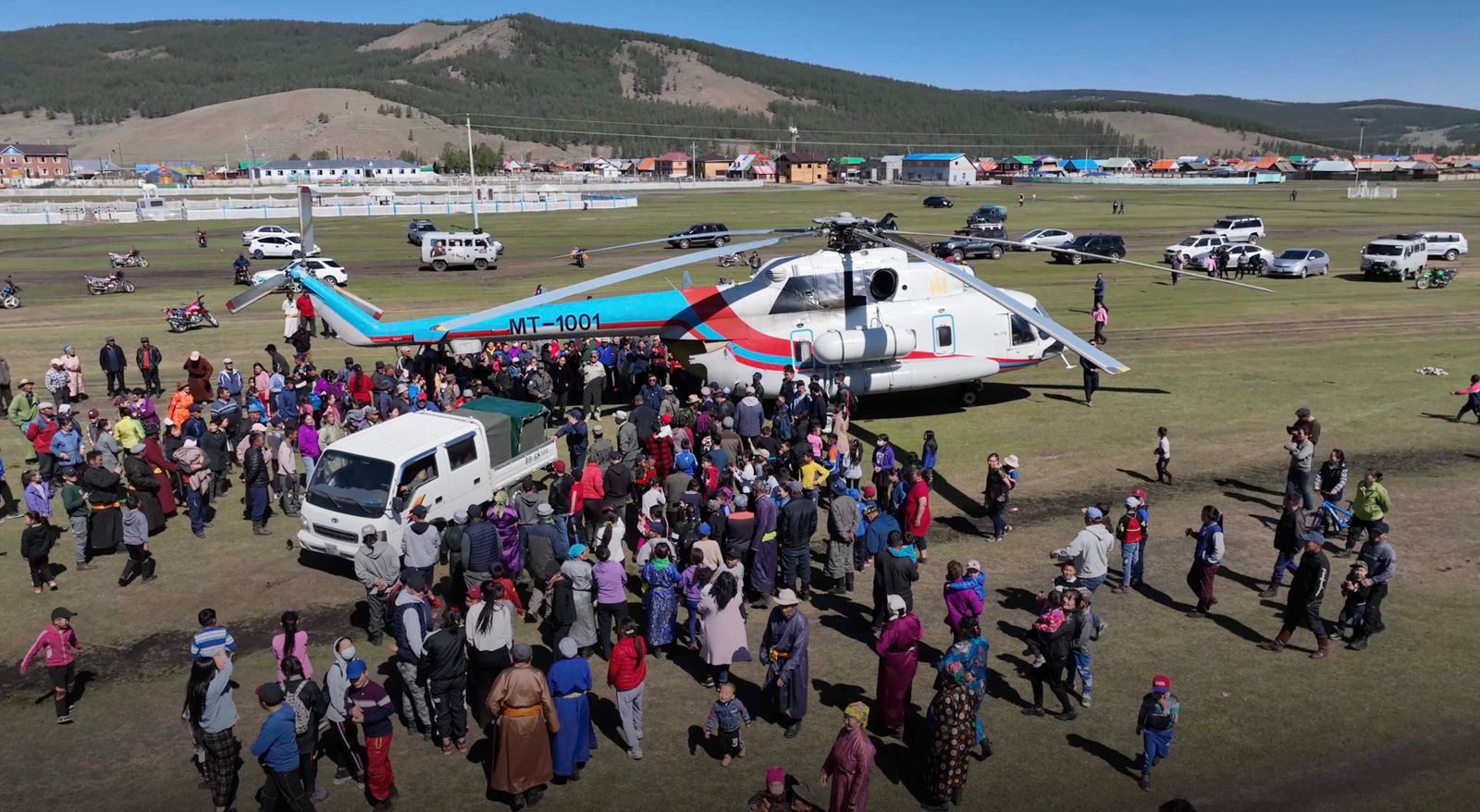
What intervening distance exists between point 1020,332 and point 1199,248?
26.8 metres

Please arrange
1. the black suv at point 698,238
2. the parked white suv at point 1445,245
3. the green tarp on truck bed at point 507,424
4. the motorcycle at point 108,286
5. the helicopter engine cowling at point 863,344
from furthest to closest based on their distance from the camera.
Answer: the black suv at point 698,238 → the parked white suv at point 1445,245 → the motorcycle at point 108,286 → the helicopter engine cowling at point 863,344 → the green tarp on truck bed at point 507,424

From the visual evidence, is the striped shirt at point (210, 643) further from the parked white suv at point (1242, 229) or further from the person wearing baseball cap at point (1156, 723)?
the parked white suv at point (1242, 229)

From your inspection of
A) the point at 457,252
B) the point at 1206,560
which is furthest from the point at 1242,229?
the point at 1206,560

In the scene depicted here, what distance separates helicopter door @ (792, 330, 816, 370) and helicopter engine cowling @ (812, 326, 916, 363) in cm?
16

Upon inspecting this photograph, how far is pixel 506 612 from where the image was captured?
27.1ft

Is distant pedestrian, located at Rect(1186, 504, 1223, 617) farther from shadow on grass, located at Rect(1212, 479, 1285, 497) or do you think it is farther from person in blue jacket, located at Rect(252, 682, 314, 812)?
person in blue jacket, located at Rect(252, 682, 314, 812)

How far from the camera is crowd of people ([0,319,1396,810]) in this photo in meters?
7.52

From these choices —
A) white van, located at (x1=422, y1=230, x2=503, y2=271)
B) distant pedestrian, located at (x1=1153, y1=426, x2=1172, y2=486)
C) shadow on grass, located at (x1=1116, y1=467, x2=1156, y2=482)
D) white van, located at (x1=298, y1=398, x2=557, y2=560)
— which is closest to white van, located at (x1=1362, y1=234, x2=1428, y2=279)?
distant pedestrian, located at (x1=1153, y1=426, x2=1172, y2=486)

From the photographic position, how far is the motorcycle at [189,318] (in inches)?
1112

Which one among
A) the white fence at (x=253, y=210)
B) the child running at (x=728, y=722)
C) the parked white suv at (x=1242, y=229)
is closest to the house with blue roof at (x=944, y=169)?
the white fence at (x=253, y=210)

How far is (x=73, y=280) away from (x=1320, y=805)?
158ft

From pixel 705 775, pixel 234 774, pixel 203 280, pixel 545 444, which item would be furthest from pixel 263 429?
pixel 203 280

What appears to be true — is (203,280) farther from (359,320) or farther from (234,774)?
(234,774)

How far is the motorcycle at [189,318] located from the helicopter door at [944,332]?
79.5 feet
